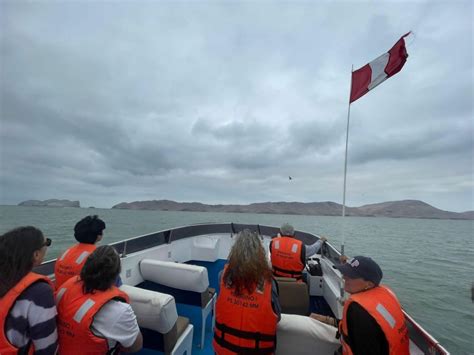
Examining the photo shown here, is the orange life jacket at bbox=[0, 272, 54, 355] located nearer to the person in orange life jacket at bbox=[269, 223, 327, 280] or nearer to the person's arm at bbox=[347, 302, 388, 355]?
the person's arm at bbox=[347, 302, 388, 355]

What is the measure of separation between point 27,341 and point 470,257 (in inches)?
969

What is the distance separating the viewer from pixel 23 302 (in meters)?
1.26

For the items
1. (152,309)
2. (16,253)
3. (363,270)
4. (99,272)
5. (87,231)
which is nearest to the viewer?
(16,253)

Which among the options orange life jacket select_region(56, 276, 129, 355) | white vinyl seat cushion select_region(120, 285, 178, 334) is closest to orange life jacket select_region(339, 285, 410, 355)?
white vinyl seat cushion select_region(120, 285, 178, 334)

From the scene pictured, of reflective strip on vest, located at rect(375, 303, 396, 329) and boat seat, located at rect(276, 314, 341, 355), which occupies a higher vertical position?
reflective strip on vest, located at rect(375, 303, 396, 329)

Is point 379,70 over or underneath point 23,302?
over

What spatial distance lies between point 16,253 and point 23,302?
11.5 inches

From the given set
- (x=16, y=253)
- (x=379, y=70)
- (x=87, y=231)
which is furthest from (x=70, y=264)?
(x=379, y=70)

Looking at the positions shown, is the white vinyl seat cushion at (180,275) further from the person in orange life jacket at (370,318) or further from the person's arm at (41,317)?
the person in orange life jacket at (370,318)

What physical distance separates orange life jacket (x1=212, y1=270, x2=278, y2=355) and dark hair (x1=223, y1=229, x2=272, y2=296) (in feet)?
0.17

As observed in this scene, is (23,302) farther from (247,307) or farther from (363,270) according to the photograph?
(363,270)

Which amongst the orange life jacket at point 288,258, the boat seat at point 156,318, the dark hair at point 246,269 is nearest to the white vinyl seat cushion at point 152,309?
the boat seat at point 156,318

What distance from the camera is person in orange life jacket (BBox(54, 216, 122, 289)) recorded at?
2.29m

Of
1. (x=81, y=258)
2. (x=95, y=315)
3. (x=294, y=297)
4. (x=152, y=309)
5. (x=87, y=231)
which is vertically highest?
(x=87, y=231)
